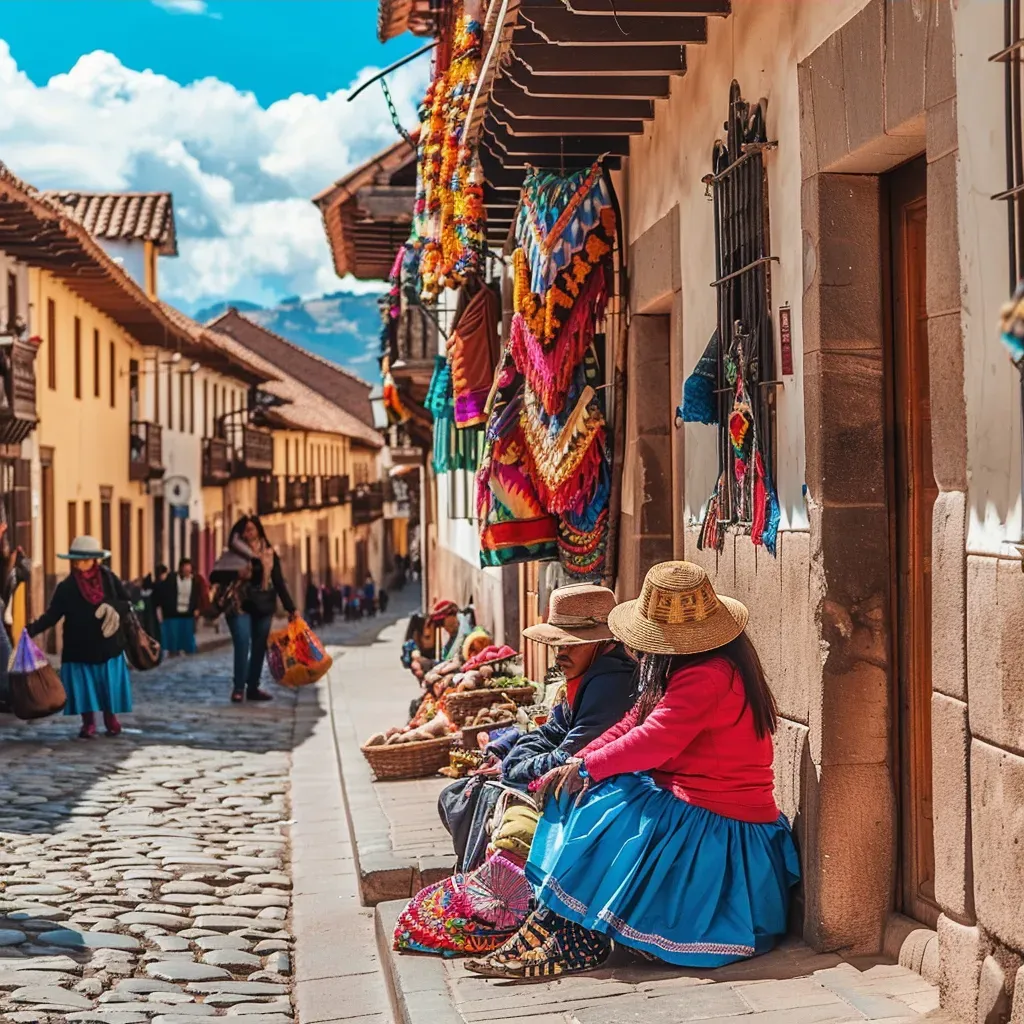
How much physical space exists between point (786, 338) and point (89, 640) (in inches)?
354

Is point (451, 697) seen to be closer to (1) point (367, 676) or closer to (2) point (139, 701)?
(2) point (139, 701)

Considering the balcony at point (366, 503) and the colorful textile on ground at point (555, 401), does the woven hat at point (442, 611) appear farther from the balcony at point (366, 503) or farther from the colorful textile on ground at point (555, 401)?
the balcony at point (366, 503)

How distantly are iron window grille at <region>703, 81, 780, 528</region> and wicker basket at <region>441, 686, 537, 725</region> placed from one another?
12.8 ft

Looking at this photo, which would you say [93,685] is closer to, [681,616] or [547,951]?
[547,951]

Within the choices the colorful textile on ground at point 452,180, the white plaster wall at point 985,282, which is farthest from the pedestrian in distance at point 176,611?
the white plaster wall at point 985,282

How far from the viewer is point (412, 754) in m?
10.1

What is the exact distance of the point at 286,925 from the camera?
7.33 meters

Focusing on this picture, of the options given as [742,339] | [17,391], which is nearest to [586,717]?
[742,339]

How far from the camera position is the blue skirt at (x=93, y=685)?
13492 millimetres

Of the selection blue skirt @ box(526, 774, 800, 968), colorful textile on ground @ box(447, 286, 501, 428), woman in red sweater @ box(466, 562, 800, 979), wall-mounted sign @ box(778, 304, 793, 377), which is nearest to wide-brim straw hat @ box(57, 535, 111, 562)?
colorful textile on ground @ box(447, 286, 501, 428)

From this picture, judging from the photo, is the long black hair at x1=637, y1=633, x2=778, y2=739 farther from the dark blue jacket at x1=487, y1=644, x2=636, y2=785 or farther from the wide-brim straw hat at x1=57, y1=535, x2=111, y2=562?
the wide-brim straw hat at x1=57, y1=535, x2=111, y2=562

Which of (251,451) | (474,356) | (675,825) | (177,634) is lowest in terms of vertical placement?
(177,634)

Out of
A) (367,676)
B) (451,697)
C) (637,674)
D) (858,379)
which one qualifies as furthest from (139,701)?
(858,379)

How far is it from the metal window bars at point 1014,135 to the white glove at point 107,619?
34.2 feet
